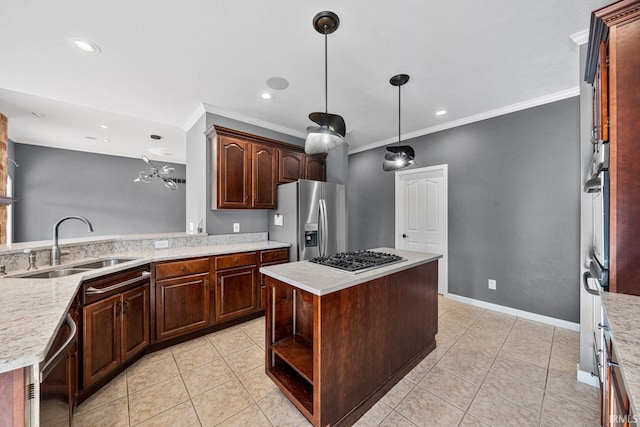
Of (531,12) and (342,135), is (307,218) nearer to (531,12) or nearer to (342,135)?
(342,135)

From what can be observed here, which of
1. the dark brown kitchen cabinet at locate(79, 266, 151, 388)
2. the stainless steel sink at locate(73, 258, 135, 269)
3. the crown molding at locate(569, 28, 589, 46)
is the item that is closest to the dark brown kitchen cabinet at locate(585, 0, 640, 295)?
the crown molding at locate(569, 28, 589, 46)

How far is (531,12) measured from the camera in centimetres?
169

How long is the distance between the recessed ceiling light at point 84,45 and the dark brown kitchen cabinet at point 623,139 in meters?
Answer: 3.41

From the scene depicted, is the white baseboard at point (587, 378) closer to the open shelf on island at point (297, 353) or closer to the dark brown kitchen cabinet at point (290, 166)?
the open shelf on island at point (297, 353)

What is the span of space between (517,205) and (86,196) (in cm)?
817

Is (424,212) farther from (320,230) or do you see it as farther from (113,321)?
(113,321)

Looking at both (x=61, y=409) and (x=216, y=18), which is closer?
(x=61, y=409)

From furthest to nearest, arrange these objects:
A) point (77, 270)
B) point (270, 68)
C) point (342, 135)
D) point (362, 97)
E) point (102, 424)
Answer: point (362, 97), point (270, 68), point (77, 270), point (342, 135), point (102, 424)

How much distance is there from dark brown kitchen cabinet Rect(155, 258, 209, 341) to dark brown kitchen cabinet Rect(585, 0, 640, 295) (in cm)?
305

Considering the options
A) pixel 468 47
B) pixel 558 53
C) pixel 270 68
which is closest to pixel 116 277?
pixel 270 68

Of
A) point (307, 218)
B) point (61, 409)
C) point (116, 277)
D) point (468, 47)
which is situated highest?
point (468, 47)

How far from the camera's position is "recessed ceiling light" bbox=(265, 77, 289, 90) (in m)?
2.53

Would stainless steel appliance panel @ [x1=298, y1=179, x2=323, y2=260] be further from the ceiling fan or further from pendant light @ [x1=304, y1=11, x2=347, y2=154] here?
the ceiling fan

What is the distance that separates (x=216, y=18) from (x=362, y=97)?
1707mm
